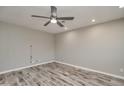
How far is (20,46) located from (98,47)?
4128mm

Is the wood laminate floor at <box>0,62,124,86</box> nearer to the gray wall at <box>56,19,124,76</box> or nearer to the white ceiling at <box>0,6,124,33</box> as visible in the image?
the gray wall at <box>56,19,124,76</box>

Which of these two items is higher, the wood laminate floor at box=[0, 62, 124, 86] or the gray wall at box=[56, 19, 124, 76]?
the gray wall at box=[56, 19, 124, 76]

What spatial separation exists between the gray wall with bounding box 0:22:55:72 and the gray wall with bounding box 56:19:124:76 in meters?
1.61

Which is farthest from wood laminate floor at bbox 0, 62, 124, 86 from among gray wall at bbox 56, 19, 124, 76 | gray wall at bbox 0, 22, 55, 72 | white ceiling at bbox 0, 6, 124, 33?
white ceiling at bbox 0, 6, 124, 33

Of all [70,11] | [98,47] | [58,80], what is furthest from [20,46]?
[98,47]

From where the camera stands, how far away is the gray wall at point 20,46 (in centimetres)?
389

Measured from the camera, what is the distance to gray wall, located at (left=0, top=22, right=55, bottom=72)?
12.8 ft

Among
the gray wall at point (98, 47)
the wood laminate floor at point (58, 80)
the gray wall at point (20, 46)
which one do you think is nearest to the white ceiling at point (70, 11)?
the gray wall at point (98, 47)

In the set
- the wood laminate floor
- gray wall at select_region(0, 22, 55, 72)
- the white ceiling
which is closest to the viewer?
the white ceiling

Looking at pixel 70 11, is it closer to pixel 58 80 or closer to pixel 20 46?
pixel 58 80

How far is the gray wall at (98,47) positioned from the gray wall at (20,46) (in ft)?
5.27

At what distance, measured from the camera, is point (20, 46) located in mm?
4457
